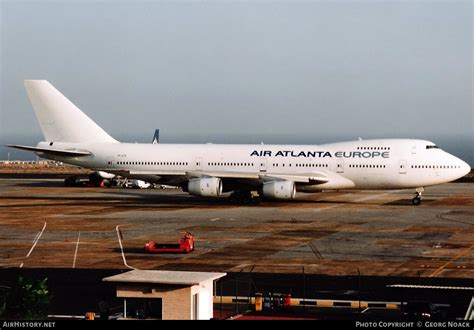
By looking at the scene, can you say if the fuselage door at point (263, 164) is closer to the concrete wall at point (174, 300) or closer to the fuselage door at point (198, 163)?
the fuselage door at point (198, 163)

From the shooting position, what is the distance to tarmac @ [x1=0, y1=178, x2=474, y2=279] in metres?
40.8

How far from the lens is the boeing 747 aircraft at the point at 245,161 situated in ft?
231

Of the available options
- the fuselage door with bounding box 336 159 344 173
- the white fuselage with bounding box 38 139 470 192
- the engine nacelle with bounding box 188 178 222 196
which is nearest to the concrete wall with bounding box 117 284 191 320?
the engine nacelle with bounding box 188 178 222 196

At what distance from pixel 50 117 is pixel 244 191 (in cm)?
1915

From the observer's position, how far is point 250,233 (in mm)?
52719

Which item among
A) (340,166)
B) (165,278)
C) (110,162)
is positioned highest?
(110,162)

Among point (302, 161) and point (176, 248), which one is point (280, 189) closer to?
point (302, 161)

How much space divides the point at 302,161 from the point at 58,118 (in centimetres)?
2259

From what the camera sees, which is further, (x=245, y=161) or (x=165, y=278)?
(x=245, y=161)

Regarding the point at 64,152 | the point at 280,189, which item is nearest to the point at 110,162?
the point at 64,152

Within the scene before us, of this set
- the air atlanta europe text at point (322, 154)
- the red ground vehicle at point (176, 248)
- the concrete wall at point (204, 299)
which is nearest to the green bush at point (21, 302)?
the concrete wall at point (204, 299)

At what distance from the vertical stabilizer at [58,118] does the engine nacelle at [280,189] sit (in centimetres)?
1702

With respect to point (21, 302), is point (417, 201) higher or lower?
higher

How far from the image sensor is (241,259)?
42.0 meters
